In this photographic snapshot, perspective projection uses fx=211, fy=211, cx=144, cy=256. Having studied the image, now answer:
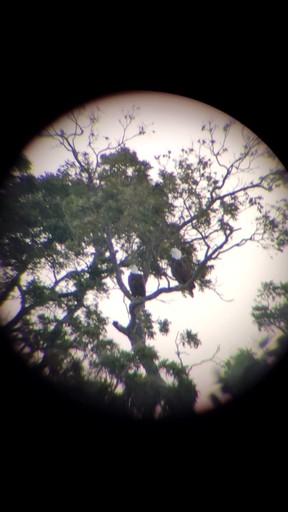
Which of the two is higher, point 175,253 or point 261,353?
point 175,253

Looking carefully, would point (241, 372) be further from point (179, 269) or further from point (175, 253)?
point (175, 253)

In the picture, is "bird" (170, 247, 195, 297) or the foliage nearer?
the foliage

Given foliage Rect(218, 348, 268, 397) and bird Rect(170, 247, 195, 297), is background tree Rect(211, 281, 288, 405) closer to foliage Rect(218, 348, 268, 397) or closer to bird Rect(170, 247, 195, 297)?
foliage Rect(218, 348, 268, 397)

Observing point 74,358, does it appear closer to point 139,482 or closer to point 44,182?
point 139,482

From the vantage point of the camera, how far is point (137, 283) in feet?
15.0

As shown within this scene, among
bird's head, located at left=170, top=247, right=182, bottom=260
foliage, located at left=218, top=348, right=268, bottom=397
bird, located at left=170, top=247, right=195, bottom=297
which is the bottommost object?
foliage, located at left=218, top=348, right=268, bottom=397

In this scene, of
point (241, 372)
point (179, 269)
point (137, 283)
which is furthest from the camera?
point (137, 283)

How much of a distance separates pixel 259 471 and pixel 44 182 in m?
Result: 5.99

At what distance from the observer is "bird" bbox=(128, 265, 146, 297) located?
454 centimetres

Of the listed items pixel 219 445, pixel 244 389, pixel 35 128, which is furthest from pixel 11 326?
pixel 244 389

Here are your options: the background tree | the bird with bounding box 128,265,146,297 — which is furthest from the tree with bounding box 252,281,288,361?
the bird with bounding box 128,265,146,297

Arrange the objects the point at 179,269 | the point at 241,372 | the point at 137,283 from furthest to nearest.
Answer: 1. the point at 137,283
2. the point at 179,269
3. the point at 241,372

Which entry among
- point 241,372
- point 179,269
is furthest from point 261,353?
point 179,269

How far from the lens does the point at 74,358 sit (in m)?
3.67
